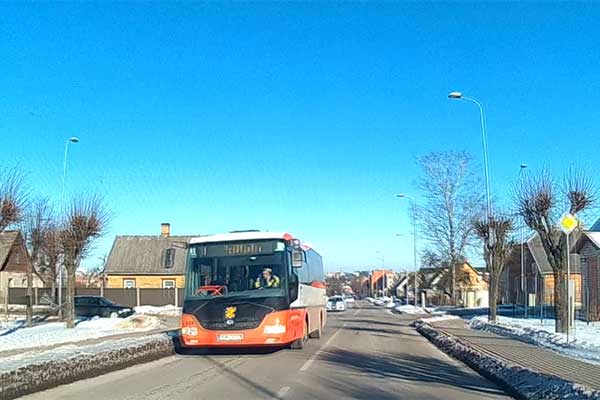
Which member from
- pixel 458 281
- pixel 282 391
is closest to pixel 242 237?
pixel 282 391

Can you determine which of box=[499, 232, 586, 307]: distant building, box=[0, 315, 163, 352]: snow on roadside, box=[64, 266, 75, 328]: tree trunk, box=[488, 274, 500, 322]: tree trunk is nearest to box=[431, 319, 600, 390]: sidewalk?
box=[488, 274, 500, 322]: tree trunk

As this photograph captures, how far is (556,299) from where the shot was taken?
23.2 metres

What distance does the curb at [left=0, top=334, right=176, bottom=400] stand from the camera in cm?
1125

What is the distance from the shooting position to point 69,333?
89.1 feet

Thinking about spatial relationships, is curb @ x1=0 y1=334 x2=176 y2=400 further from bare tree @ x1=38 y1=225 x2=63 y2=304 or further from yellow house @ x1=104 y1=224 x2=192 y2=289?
yellow house @ x1=104 y1=224 x2=192 y2=289

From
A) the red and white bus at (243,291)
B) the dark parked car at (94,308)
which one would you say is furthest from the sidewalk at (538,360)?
the dark parked car at (94,308)

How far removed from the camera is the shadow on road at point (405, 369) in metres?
12.6

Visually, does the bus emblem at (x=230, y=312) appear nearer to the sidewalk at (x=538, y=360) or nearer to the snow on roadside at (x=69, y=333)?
the sidewalk at (x=538, y=360)

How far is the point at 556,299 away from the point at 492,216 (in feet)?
34.2

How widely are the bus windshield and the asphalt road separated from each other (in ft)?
5.48

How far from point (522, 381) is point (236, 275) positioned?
815cm

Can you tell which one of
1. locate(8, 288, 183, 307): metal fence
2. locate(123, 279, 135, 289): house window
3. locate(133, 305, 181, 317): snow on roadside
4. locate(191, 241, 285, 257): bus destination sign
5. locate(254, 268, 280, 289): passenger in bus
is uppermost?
locate(191, 241, 285, 257): bus destination sign

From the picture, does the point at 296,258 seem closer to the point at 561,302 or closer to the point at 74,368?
the point at 74,368

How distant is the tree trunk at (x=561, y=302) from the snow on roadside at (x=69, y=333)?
1592 centimetres
